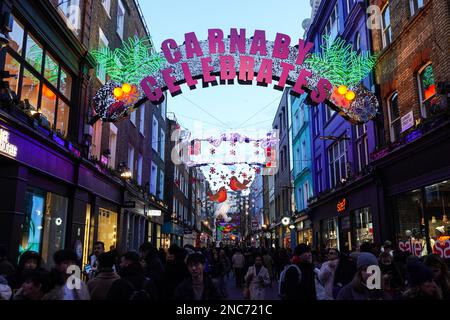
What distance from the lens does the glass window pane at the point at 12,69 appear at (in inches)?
388

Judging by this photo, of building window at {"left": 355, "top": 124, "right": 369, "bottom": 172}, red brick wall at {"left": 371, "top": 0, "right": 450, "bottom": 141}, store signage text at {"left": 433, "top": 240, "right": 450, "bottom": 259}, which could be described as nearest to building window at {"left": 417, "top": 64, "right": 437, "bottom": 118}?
red brick wall at {"left": 371, "top": 0, "right": 450, "bottom": 141}

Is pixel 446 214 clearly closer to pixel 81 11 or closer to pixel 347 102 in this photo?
pixel 347 102

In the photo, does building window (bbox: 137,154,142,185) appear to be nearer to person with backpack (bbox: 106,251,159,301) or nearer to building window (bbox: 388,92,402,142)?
building window (bbox: 388,92,402,142)

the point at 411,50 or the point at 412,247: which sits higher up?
the point at 411,50

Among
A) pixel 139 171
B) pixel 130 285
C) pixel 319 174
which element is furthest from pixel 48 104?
pixel 319 174

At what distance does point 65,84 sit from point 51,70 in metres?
1.30

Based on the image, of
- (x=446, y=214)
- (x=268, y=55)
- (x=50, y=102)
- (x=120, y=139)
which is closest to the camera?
(x=446, y=214)

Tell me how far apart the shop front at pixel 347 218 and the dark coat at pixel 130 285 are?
9.59m

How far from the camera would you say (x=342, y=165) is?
21844 millimetres

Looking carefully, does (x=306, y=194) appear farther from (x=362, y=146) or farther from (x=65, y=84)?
(x=65, y=84)

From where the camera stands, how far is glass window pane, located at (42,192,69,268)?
12180 mm
